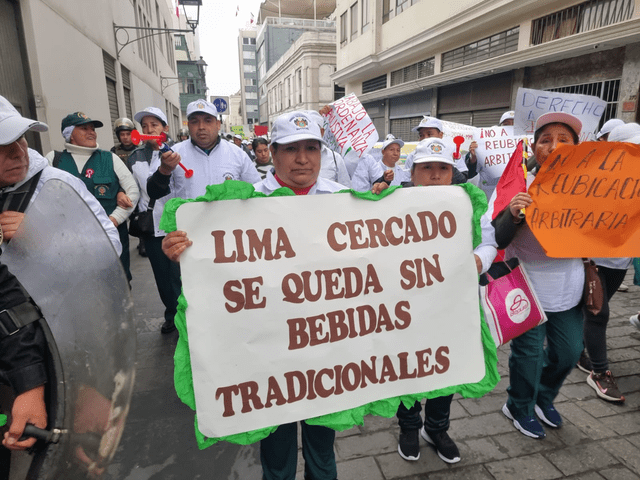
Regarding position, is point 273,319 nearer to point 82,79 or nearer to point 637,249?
point 637,249

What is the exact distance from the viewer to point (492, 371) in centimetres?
190

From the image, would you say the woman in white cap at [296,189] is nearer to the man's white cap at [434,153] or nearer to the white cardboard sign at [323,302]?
the white cardboard sign at [323,302]

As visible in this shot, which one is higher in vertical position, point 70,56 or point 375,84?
point 375,84

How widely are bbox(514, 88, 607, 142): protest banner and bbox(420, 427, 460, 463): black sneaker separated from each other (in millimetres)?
2069

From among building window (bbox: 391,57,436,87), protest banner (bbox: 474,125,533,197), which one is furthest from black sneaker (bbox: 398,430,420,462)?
building window (bbox: 391,57,436,87)

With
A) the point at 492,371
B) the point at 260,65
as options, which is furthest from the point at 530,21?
the point at 260,65

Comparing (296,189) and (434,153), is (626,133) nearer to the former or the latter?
(434,153)

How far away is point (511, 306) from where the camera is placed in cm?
229

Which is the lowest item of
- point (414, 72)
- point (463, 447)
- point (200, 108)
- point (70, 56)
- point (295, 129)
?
point (463, 447)

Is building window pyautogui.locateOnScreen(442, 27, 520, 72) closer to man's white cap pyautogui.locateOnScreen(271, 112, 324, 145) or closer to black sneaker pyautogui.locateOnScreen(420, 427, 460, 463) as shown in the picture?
man's white cap pyautogui.locateOnScreen(271, 112, 324, 145)

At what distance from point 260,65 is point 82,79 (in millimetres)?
64467

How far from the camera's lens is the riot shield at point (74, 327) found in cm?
120

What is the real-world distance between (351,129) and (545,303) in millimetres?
3528

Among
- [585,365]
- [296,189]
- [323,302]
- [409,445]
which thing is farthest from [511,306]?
[585,365]
